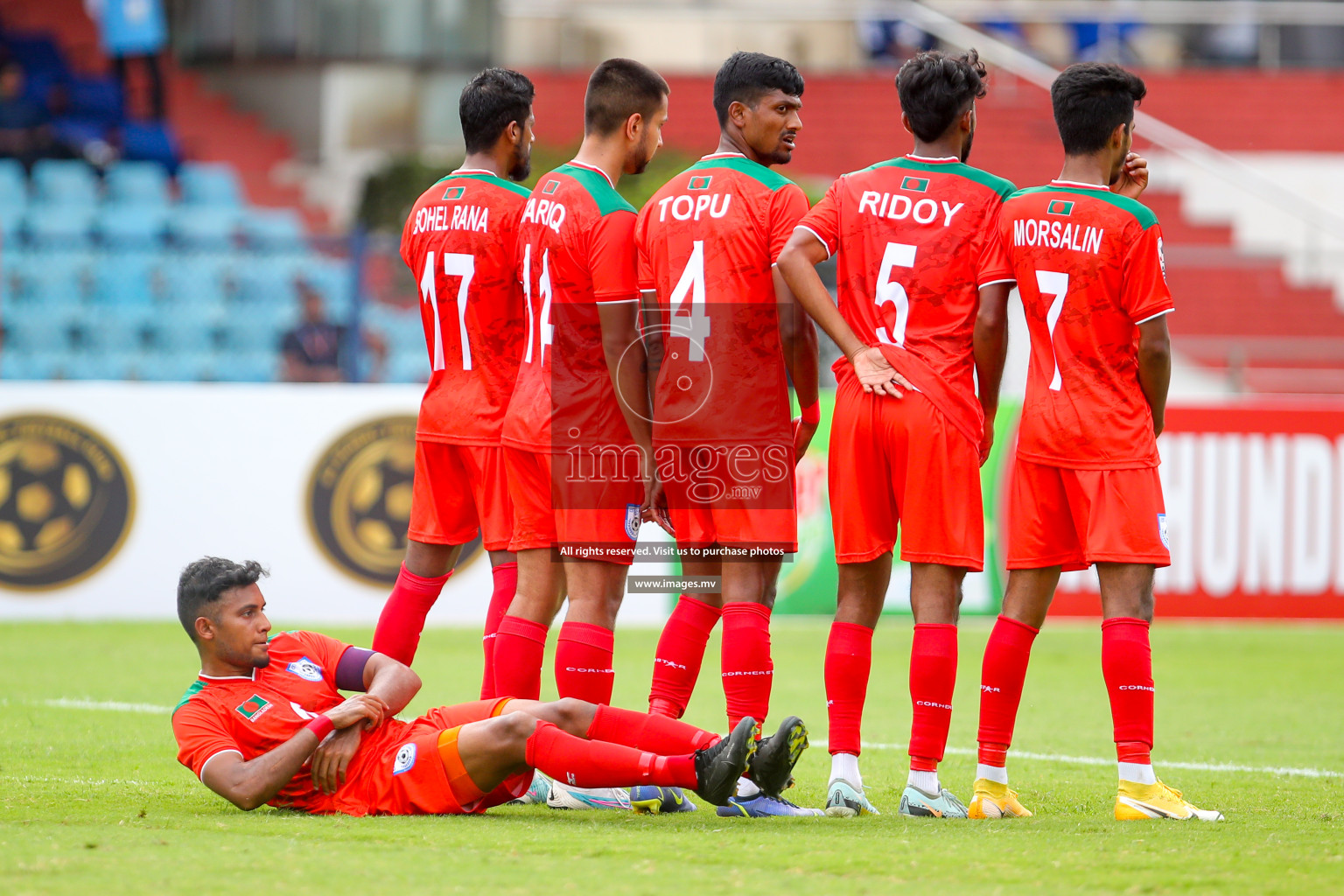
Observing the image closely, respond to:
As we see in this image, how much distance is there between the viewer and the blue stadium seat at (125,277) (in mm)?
13312

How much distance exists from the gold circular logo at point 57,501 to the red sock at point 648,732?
23.5 feet

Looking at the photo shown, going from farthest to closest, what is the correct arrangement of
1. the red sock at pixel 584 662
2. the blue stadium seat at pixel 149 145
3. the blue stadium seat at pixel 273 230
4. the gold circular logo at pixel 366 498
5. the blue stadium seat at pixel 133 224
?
the blue stadium seat at pixel 149 145, the blue stadium seat at pixel 133 224, the blue stadium seat at pixel 273 230, the gold circular logo at pixel 366 498, the red sock at pixel 584 662

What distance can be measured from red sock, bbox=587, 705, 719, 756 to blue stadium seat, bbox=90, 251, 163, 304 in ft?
32.7

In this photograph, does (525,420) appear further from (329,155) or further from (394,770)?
(329,155)

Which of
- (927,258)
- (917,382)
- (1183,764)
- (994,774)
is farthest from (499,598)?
(1183,764)

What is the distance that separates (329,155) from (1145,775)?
1695 centimetres

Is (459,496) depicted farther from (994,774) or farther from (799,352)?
(994,774)

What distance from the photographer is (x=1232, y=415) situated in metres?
11.4

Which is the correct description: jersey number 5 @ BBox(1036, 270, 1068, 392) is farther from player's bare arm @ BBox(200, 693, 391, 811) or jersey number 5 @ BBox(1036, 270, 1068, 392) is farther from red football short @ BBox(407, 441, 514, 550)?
player's bare arm @ BBox(200, 693, 391, 811)

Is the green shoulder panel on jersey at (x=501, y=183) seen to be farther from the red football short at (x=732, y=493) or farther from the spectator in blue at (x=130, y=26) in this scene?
the spectator in blue at (x=130, y=26)

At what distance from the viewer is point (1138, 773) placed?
483cm

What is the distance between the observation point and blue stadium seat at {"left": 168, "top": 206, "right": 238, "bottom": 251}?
14.7 metres

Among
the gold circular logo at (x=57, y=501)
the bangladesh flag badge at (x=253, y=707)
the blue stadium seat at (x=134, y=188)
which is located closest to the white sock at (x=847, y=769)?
the bangladesh flag badge at (x=253, y=707)

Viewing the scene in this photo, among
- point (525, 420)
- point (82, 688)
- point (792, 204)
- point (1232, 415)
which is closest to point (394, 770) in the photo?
point (525, 420)
